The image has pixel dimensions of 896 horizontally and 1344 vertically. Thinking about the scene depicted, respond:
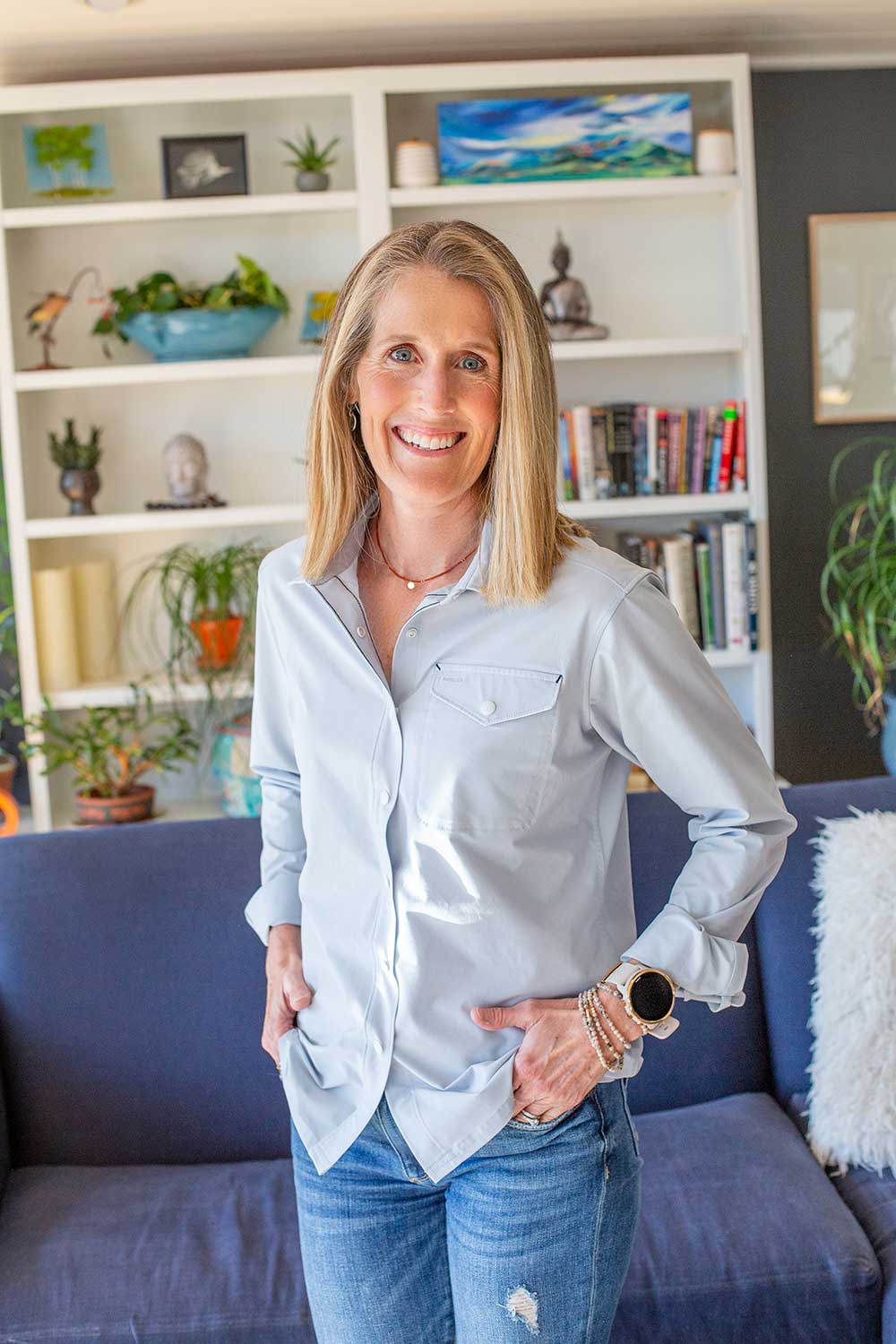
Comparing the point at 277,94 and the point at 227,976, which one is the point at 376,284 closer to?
the point at 227,976

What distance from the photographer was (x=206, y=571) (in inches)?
129

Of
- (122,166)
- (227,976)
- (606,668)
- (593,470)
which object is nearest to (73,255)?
(122,166)

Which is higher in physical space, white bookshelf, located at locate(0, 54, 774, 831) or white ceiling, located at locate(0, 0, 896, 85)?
white ceiling, located at locate(0, 0, 896, 85)

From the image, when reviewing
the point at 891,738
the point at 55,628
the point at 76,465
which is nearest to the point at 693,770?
the point at 891,738

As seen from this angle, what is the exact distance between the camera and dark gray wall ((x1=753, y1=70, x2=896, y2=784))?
3.54m

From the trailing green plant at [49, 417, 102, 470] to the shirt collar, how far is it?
219cm

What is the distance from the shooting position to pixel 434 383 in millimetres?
1183

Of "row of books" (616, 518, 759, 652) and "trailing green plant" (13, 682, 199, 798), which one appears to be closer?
"trailing green plant" (13, 682, 199, 798)

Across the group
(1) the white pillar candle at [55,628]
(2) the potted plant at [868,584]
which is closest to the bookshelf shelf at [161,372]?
(1) the white pillar candle at [55,628]

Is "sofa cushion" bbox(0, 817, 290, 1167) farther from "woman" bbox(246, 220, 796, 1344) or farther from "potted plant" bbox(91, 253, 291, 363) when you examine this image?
"potted plant" bbox(91, 253, 291, 363)

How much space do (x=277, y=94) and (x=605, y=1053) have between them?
2.72 meters

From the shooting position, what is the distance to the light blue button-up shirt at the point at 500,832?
3.73 ft

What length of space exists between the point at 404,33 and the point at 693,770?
2631 millimetres

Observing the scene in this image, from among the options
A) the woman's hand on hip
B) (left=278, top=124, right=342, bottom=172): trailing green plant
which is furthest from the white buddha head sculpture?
the woman's hand on hip
